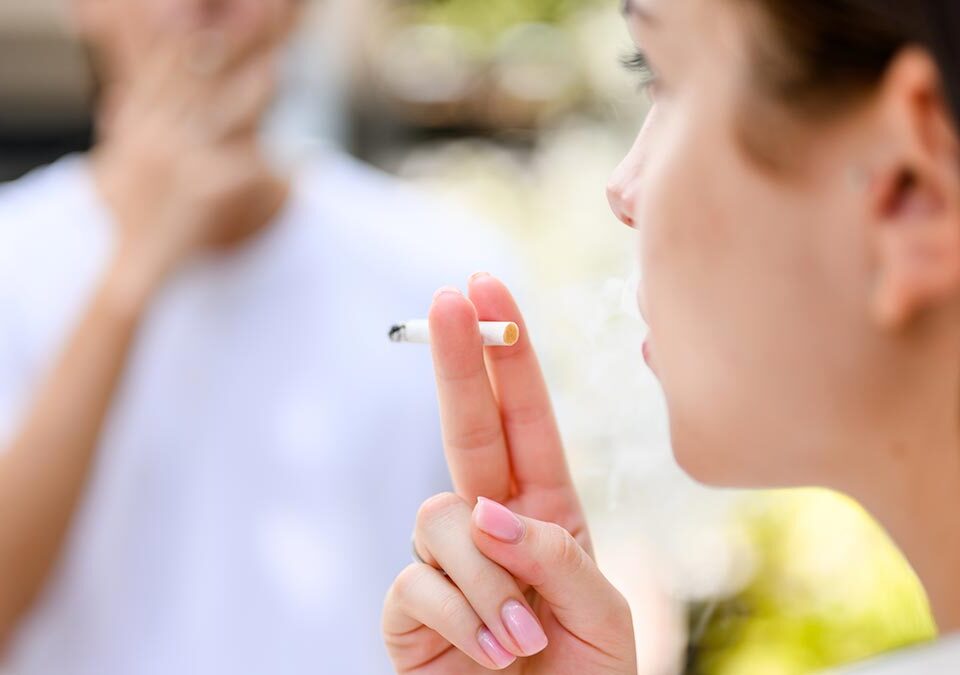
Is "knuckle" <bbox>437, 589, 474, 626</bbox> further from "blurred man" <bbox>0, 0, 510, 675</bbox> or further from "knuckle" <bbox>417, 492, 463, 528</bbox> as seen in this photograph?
"blurred man" <bbox>0, 0, 510, 675</bbox>

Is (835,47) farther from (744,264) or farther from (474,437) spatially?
(474,437)

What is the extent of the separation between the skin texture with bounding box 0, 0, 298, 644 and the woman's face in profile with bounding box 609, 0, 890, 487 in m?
0.68

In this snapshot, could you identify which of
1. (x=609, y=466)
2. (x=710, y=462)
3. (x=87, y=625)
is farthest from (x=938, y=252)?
(x=87, y=625)

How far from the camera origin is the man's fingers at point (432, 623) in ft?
1.95

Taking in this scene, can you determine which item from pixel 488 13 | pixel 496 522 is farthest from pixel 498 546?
pixel 488 13

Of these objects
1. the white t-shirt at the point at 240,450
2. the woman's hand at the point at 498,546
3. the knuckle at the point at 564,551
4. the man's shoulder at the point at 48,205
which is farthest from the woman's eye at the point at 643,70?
the man's shoulder at the point at 48,205

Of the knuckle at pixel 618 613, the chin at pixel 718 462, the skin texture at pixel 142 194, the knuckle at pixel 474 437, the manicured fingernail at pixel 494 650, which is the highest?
the skin texture at pixel 142 194

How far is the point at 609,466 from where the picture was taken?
3.24 ft

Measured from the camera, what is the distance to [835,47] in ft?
1.53

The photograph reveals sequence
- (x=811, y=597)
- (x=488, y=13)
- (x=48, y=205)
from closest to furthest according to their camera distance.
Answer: (x=811, y=597) < (x=48, y=205) < (x=488, y=13)

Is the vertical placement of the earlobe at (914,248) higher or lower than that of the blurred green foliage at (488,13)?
lower

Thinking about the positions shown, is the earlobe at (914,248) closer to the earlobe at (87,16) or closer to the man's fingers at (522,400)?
the man's fingers at (522,400)

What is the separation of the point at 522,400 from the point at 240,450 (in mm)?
603

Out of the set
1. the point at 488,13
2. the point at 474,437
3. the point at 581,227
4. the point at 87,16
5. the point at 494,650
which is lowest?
the point at 494,650
